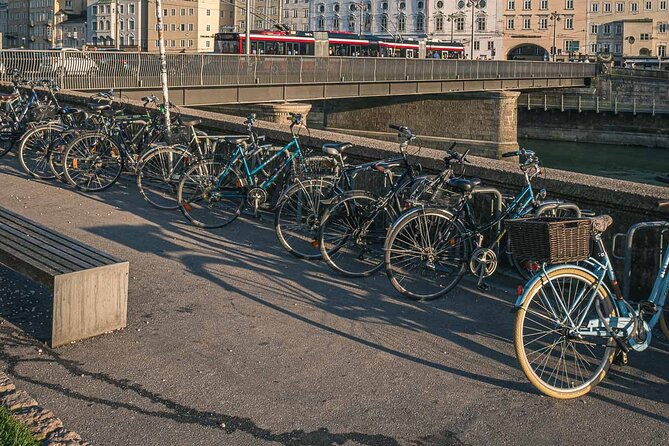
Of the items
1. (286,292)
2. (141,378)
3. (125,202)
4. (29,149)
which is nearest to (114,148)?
(125,202)

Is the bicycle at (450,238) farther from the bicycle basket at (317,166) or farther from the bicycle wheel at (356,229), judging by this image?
the bicycle basket at (317,166)

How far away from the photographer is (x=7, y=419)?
415 cm

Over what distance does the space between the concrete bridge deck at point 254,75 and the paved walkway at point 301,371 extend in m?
17.1

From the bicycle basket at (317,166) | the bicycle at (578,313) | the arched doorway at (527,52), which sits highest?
the arched doorway at (527,52)

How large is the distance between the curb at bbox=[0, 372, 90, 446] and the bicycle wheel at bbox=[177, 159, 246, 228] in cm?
456

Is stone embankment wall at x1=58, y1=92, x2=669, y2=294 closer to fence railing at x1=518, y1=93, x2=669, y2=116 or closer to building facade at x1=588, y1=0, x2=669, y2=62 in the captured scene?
fence railing at x1=518, y1=93, x2=669, y2=116

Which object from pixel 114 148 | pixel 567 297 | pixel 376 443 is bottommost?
pixel 376 443

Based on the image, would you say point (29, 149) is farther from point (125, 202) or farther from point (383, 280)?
point (383, 280)

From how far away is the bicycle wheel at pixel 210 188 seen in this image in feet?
30.1

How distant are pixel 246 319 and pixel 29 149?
717cm

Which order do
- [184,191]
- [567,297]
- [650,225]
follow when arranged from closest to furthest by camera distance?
[567,297] → [650,225] → [184,191]

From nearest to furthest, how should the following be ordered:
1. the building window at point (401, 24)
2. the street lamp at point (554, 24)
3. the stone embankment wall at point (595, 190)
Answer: the stone embankment wall at point (595, 190), the street lamp at point (554, 24), the building window at point (401, 24)

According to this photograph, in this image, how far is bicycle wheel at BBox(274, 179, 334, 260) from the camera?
797 cm

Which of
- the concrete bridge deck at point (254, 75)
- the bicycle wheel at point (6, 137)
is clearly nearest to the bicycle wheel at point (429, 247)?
the bicycle wheel at point (6, 137)
